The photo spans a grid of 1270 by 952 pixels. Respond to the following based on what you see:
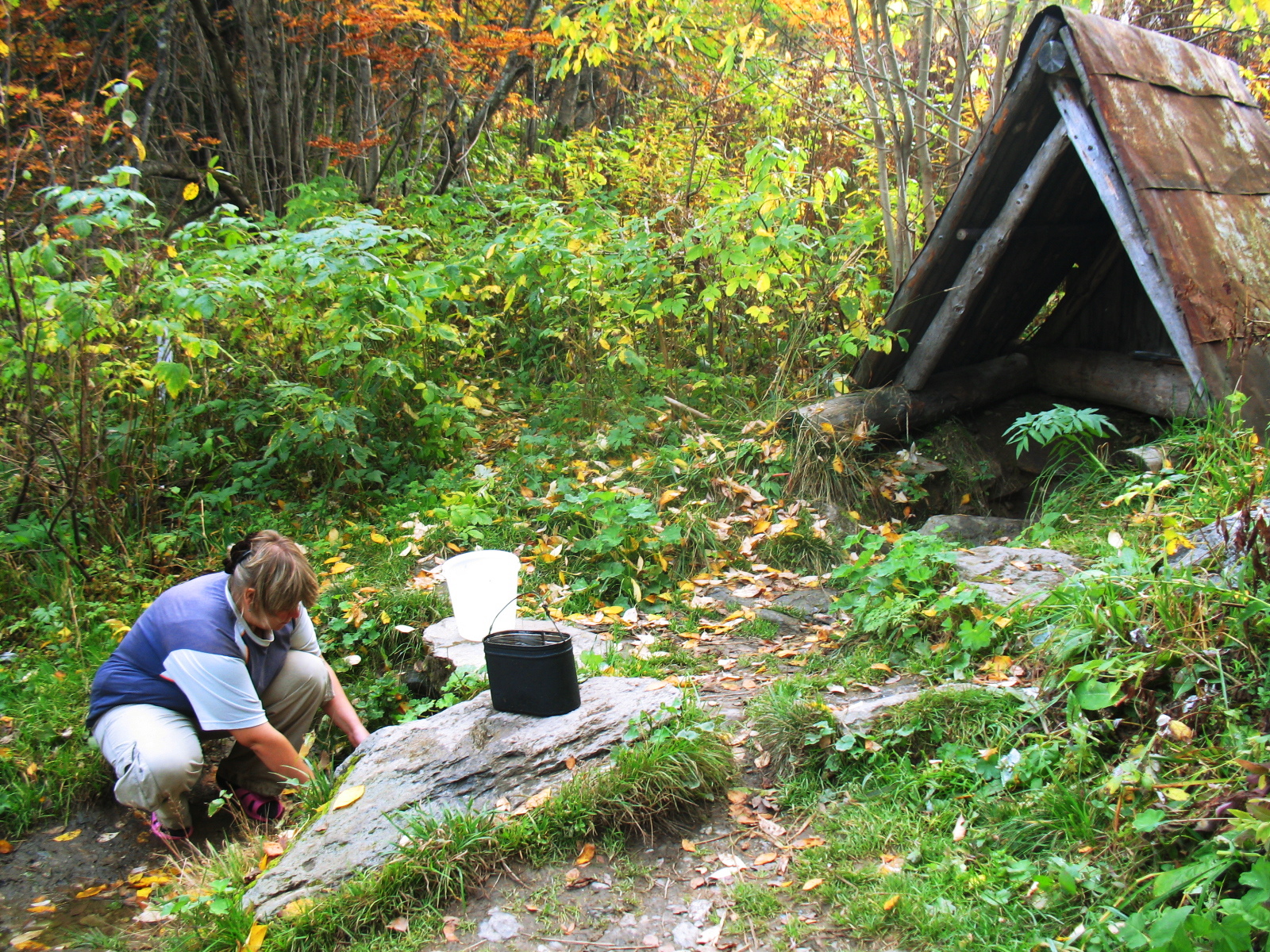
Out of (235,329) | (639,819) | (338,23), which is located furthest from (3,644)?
(338,23)

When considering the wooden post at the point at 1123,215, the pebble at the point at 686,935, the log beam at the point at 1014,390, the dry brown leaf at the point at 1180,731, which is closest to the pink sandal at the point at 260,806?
the pebble at the point at 686,935

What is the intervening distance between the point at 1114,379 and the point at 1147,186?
1680 millimetres

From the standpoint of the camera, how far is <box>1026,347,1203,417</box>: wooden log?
16.9ft

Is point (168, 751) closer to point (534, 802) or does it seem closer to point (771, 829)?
point (534, 802)

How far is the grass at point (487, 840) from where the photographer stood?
7.72 ft

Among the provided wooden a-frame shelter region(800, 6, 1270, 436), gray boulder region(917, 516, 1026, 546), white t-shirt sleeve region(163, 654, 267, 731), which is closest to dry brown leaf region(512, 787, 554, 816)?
white t-shirt sleeve region(163, 654, 267, 731)

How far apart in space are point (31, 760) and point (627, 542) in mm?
2726

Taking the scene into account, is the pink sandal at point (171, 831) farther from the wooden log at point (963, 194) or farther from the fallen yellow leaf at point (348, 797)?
the wooden log at point (963, 194)

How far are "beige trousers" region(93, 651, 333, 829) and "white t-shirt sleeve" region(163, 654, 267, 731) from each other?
0.21 meters

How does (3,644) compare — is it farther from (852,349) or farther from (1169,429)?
(1169,429)

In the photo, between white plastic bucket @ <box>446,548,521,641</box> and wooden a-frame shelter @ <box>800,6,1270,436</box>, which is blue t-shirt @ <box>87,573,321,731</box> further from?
wooden a-frame shelter @ <box>800,6,1270,436</box>

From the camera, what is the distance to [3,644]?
14.9 ft

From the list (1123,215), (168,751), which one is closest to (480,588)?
(168,751)

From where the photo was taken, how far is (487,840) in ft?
8.38
